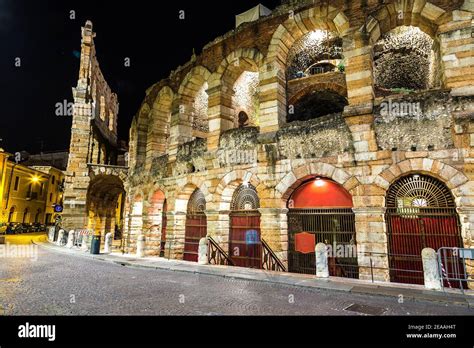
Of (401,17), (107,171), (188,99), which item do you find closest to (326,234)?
(401,17)

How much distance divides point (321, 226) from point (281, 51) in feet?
21.0

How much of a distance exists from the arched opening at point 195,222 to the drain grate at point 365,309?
774 centimetres

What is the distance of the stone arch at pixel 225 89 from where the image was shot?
11461 mm

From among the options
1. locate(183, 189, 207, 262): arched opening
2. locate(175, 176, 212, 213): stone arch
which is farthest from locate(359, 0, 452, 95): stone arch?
locate(183, 189, 207, 262): arched opening

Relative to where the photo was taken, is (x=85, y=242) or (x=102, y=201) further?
(x=102, y=201)

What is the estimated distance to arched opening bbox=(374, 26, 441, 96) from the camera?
33.9ft

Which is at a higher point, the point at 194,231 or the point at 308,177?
the point at 308,177

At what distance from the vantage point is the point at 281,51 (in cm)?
1041

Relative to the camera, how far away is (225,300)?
5.19 metres

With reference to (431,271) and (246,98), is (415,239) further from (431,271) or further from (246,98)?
(246,98)

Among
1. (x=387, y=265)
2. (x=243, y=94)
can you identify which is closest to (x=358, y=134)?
(x=387, y=265)

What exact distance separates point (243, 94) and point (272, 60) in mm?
4085

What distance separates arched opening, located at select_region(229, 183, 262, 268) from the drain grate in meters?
5.27
